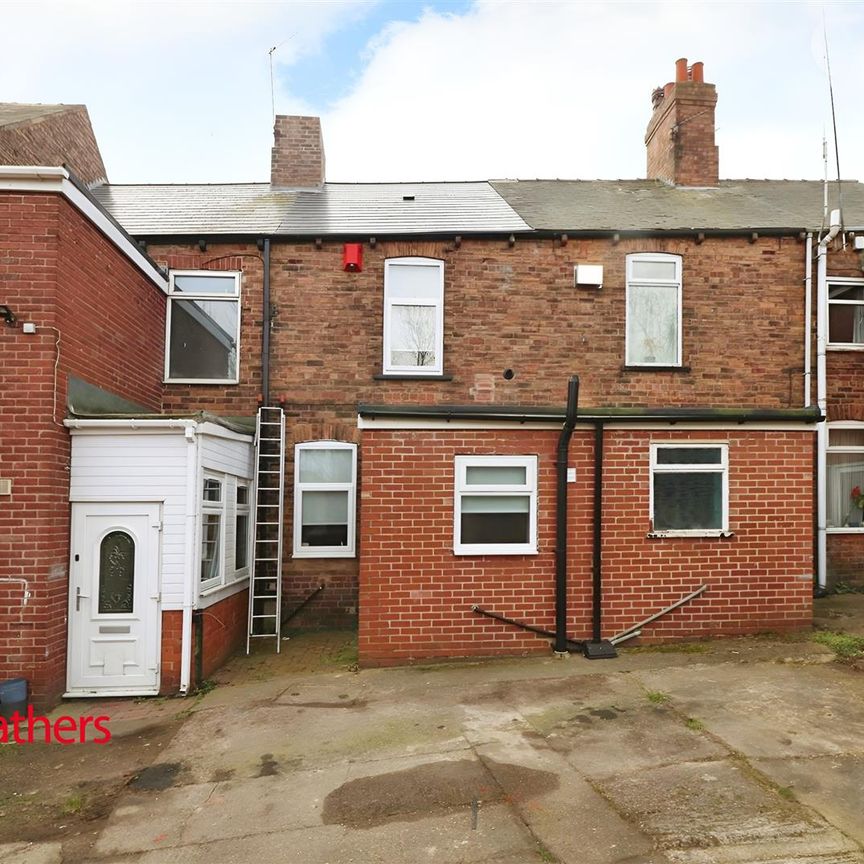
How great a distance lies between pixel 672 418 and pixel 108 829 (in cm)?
692

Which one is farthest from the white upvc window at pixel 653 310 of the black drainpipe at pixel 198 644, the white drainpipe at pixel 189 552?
the black drainpipe at pixel 198 644

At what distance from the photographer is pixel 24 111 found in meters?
13.1

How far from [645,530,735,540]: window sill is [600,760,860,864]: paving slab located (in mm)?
3566

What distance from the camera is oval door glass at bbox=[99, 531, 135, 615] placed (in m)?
7.76

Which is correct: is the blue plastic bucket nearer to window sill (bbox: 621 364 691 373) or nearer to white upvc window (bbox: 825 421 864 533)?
window sill (bbox: 621 364 691 373)

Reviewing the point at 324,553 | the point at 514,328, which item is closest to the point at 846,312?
the point at 514,328

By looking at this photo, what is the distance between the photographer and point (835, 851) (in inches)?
155

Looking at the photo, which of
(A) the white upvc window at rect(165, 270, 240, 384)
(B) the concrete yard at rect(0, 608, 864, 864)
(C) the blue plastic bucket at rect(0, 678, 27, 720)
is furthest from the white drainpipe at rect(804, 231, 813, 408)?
(C) the blue plastic bucket at rect(0, 678, 27, 720)

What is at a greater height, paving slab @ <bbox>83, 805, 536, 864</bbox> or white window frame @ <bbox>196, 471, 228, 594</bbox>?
white window frame @ <bbox>196, 471, 228, 594</bbox>

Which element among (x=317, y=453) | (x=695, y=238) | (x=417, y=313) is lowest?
(x=317, y=453)

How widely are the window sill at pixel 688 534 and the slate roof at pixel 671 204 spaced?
17.5ft

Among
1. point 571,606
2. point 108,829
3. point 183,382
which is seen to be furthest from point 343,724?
point 183,382

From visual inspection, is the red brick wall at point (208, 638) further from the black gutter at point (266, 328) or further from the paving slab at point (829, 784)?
the paving slab at point (829, 784)

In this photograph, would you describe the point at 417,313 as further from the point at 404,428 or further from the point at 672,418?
the point at 672,418
